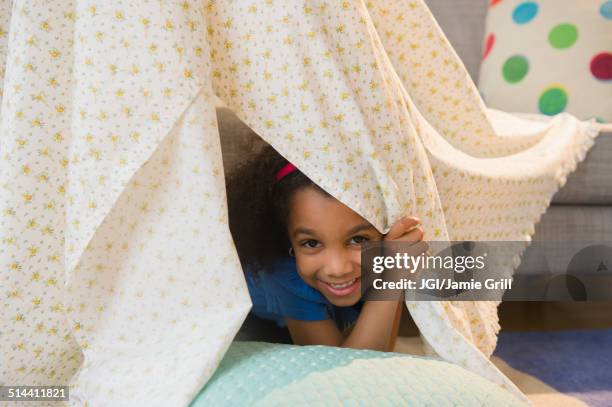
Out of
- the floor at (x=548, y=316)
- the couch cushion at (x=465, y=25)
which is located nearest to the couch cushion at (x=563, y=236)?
the floor at (x=548, y=316)

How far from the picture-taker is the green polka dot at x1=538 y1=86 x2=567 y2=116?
159 centimetres

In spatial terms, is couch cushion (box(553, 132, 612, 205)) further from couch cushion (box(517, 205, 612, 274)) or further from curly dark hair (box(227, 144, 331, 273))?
curly dark hair (box(227, 144, 331, 273))

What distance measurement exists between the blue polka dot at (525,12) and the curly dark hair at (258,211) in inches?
39.0

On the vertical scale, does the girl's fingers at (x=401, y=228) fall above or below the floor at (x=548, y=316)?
above

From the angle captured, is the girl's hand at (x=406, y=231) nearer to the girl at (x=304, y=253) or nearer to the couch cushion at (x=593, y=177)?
the girl at (x=304, y=253)

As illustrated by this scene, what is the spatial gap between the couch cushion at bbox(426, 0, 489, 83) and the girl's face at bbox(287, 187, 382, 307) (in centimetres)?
119

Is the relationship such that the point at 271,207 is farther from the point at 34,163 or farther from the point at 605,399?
the point at 605,399

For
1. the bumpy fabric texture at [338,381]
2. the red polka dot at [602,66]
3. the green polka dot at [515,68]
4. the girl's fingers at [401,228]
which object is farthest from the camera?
the green polka dot at [515,68]

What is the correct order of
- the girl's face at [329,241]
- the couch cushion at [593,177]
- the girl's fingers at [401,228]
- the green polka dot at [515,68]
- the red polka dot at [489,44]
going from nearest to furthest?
1. the girl's fingers at [401,228]
2. the girl's face at [329,241]
3. the couch cushion at [593,177]
4. the green polka dot at [515,68]
5. the red polka dot at [489,44]

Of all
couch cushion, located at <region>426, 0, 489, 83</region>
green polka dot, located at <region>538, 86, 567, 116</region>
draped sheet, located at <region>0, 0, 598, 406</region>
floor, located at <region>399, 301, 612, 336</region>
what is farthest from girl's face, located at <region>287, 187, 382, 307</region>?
couch cushion, located at <region>426, 0, 489, 83</region>

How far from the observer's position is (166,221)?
74cm

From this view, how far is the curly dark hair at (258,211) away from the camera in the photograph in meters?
1.05

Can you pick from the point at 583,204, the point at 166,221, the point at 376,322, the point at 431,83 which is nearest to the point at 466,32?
the point at 583,204

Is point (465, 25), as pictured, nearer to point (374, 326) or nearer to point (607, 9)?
point (607, 9)
